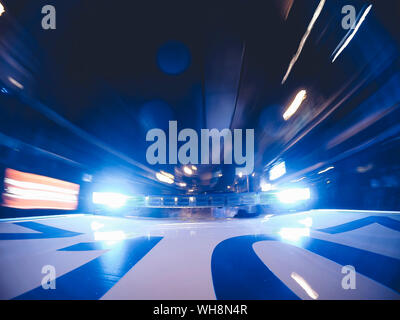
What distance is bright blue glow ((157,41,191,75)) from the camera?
5.09 ft

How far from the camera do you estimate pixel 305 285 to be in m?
0.92

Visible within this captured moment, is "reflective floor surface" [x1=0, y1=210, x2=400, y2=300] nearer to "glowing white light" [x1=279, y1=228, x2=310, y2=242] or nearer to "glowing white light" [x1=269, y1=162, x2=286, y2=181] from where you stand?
"glowing white light" [x1=279, y1=228, x2=310, y2=242]

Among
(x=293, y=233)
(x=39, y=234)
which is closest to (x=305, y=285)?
(x=293, y=233)

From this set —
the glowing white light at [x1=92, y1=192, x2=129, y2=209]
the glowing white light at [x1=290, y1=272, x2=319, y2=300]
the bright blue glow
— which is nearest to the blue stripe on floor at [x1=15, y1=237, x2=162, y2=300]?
the glowing white light at [x1=290, y1=272, x2=319, y2=300]

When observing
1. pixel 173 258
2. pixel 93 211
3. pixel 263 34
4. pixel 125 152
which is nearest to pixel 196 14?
pixel 263 34

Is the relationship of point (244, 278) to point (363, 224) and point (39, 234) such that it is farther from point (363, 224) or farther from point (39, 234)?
point (39, 234)

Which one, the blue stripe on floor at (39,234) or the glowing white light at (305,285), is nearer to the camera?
the glowing white light at (305,285)

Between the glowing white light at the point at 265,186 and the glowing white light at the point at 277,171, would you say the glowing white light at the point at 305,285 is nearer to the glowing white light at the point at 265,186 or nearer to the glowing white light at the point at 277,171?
the glowing white light at the point at 277,171

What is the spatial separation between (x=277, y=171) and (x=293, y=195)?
86 cm

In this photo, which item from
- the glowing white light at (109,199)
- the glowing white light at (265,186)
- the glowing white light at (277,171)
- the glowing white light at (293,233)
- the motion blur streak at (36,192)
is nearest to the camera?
the glowing white light at (293,233)

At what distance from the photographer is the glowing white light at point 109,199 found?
3.65 metres

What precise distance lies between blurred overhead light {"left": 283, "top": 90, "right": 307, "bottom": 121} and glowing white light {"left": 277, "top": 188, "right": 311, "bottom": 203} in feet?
6.88

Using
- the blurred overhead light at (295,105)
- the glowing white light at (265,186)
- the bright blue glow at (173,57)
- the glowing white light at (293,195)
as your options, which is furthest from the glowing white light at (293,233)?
the bright blue glow at (173,57)

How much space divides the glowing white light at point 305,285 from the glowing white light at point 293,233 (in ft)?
2.79
